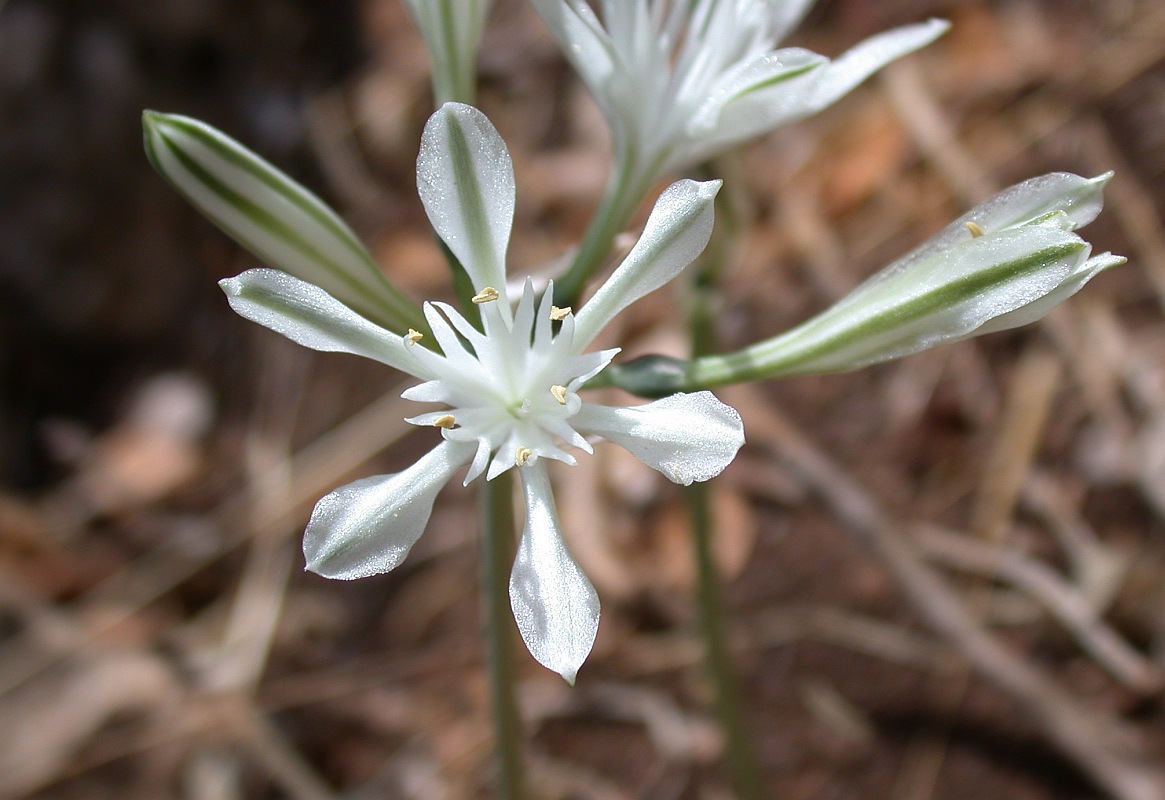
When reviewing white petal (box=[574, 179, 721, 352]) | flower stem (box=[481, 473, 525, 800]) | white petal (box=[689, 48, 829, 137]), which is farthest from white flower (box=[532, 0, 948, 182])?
flower stem (box=[481, 473, 525, 800])

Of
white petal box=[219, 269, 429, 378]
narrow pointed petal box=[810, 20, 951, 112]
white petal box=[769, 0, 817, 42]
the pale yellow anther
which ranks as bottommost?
white petal box=[219, 269, 429, 378]

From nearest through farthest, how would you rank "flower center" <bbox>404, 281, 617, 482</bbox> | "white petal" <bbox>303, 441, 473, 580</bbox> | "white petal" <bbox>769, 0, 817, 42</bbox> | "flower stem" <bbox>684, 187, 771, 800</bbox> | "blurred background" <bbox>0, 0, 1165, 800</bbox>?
1. "white petal" <bbox>303, 441, 473, 580</bbox>
2. "flower center" <bbox>404, 281, 617, 482</bbox>
3. "white petal" <bbox>769, 0, 817, 42</bbox>
4. "flower stem" <bbox>684, 187, 771, 800</bbox>
5. "blurred background" <bbox>0, 0, 1165, 800</bbox>

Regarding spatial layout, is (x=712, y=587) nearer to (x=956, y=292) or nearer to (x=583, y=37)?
(x=956, y=292)

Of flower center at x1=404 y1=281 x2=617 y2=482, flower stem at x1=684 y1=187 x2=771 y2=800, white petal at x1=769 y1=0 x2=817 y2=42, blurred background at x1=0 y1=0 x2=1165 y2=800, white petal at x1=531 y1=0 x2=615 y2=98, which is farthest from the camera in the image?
blurred background at x1=0 y1=0 x2=1165 y2=800

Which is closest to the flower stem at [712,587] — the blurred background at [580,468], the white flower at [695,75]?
the blurred background at [580,468]

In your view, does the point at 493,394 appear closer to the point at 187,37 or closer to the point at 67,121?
the point at 67,121

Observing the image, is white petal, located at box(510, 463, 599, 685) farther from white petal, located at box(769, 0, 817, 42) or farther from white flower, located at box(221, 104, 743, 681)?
white petal, located at box(769, 0, 817, 42)

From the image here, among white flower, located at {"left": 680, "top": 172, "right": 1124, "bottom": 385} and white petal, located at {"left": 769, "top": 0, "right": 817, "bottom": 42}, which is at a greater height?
white petal, located at {"left": 769, "top": 0, "right": 817, "bottom": 42}
